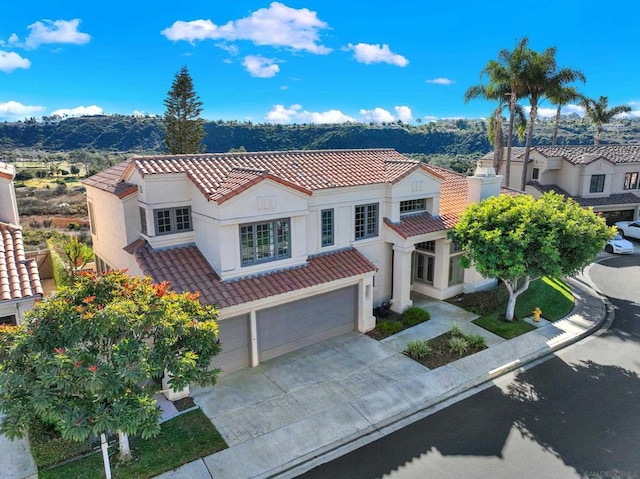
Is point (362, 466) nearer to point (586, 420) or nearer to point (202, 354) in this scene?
point (202, 354)

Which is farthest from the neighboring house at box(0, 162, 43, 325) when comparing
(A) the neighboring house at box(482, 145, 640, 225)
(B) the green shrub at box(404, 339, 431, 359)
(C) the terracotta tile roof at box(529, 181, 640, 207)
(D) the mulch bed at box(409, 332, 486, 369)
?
(C) the terracotta tile roof at box(529, 181, 640, 207)

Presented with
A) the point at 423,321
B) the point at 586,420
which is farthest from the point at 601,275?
the point at 586,420

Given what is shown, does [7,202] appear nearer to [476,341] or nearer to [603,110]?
[476,341]

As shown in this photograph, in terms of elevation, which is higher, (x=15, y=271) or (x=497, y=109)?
(x=497, y=109)

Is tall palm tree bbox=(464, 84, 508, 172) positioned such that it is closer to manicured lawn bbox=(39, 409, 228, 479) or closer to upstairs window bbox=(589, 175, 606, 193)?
upstairs window bbox=(589, 175, 606, 193)

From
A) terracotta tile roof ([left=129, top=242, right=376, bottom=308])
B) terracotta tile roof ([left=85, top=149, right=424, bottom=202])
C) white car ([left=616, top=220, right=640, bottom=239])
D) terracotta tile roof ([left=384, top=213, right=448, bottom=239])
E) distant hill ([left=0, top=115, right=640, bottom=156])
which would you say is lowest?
white car ([left=616, top=220, right=640, bottom=239])

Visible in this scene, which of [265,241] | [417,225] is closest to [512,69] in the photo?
[417,225]
